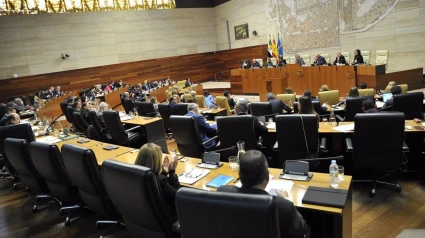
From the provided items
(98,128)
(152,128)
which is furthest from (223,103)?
(98,128)

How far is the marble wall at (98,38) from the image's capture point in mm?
13023

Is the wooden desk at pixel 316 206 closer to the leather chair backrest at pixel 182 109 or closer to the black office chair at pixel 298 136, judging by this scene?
the black office chair at pixel 298 136

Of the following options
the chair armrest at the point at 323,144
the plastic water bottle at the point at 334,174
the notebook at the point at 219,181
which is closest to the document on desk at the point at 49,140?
the notebook at the point at 219,181

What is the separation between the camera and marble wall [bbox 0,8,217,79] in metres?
13.0

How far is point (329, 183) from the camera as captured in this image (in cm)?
247

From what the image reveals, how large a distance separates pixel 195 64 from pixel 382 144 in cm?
1548

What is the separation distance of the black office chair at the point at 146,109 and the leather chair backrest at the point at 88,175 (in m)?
4.17

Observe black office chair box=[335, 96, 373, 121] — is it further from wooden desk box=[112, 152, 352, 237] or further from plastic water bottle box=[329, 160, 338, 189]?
plastic water bottle box=[329, 160, 338, 189]

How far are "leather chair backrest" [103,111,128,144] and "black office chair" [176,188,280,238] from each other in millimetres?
4142

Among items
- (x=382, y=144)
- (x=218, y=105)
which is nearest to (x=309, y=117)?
(x=382, y=144)

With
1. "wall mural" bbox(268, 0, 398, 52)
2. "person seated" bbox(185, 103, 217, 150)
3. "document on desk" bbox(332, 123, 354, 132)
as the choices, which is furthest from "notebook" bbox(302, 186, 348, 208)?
"wall mural" bbox(268, 0, 398, 52)

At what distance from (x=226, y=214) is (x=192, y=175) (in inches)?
57.6

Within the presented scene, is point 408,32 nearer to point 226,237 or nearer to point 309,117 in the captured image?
point 309,117

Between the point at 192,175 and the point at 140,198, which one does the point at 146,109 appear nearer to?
the point at 192,175
